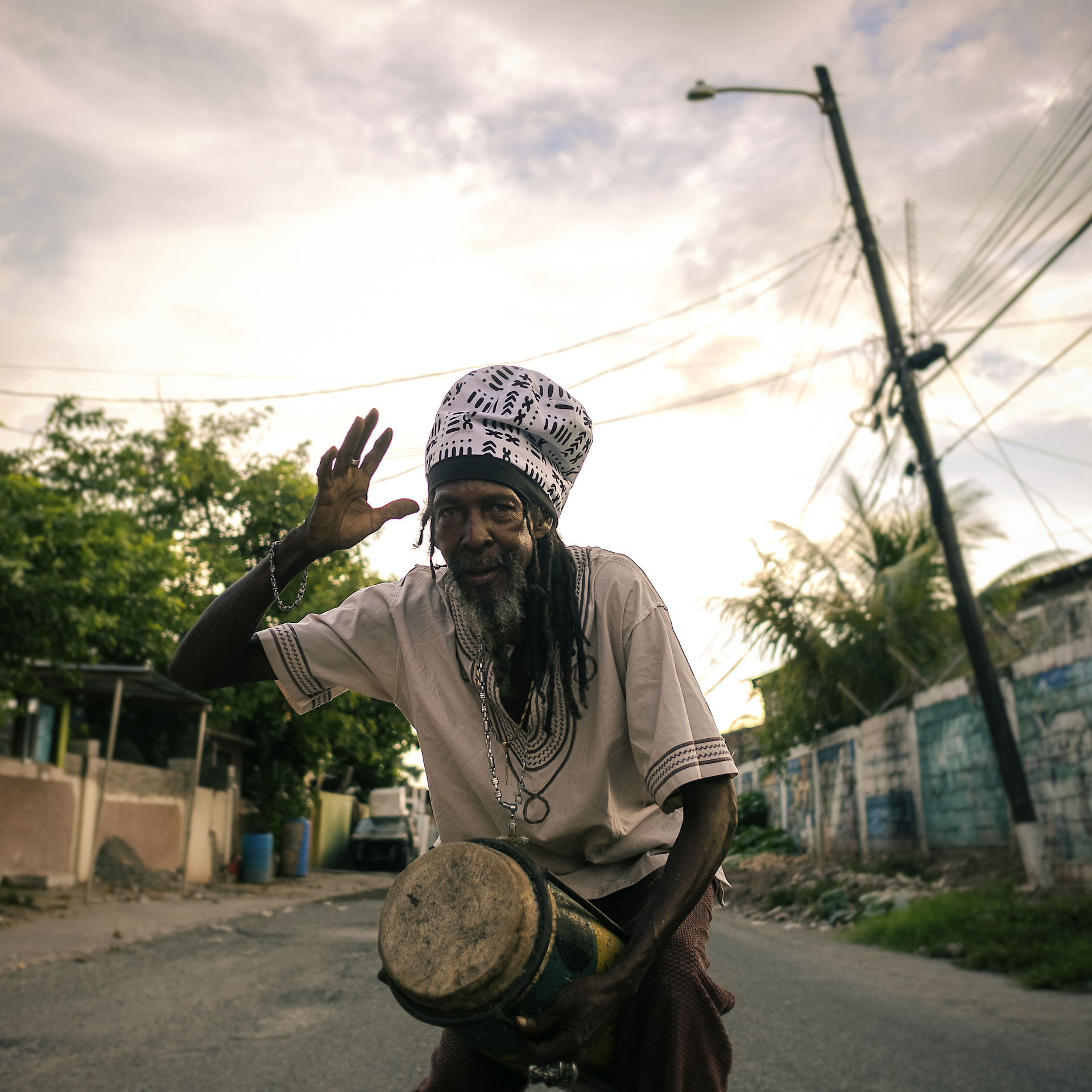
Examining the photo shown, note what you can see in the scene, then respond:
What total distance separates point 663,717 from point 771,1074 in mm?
3266

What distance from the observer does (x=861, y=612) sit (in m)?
17.1

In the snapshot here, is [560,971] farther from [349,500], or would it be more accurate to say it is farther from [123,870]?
[123,870]

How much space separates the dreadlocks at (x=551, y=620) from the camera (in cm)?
212

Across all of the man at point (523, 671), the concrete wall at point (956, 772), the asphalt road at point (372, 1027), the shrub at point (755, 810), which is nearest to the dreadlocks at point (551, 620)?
the man at point (523, 671)

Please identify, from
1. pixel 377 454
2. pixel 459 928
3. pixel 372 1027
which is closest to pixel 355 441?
pixel 377 454

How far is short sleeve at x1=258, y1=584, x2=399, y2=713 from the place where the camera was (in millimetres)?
2297

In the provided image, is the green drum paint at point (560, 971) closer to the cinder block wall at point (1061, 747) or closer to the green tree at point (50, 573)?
the green tree at point (50, 573)

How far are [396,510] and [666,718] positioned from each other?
826 mm

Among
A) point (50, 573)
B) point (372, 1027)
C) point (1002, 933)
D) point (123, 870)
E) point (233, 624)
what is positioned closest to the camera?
point (233, 624)

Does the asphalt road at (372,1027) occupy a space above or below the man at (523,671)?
below

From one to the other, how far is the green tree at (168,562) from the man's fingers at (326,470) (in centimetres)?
754

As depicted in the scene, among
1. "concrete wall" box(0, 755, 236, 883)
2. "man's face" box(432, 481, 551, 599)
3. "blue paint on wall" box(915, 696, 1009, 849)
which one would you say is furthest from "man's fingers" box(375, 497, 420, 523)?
"concrete wall" box(0, 755, 236, 883)

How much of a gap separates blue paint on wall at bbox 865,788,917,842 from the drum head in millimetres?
13862

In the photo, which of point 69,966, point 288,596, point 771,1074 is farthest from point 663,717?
point 69,966
